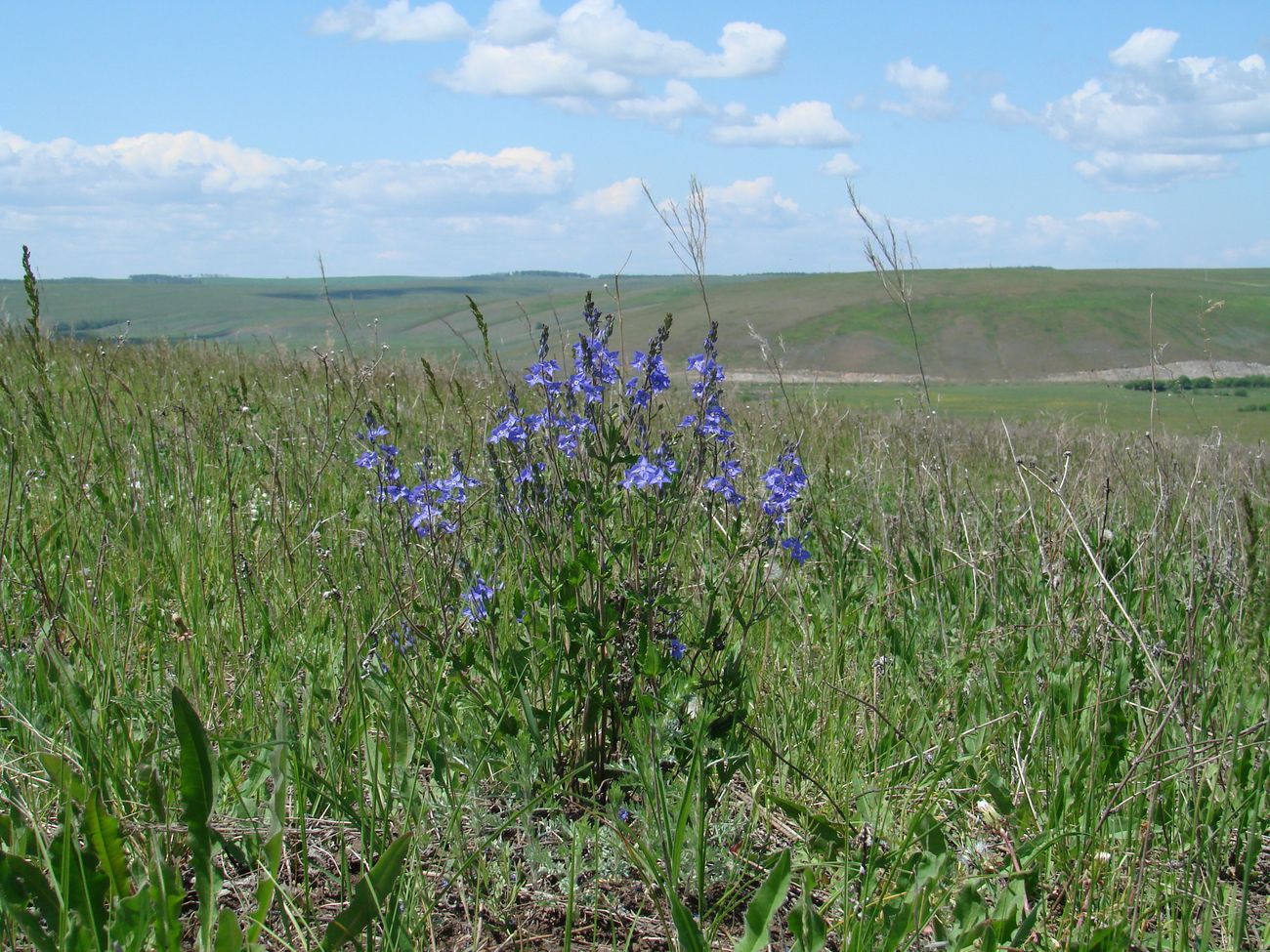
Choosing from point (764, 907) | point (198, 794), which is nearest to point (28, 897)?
point (198, 794)

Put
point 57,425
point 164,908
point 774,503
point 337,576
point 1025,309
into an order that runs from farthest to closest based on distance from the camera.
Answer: point 1025,309
point 57,425
point 337,576
point 774,503
point 164,908

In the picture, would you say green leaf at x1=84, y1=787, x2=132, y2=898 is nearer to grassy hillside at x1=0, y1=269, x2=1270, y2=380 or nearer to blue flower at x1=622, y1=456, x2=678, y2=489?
blue flower at x1=622, y1=456, x2=678, y2=489

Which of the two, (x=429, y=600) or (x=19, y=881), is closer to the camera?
(x=19, y=881)

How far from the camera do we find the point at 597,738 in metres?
2.42

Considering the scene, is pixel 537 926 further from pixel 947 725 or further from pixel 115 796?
pixel 947 725

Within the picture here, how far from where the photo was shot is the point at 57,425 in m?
3.95

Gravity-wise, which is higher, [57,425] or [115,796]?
[57,425]

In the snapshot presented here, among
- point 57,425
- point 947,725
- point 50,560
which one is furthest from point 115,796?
point 57,425

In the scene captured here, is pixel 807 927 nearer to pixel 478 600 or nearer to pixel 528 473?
pixel 478 600

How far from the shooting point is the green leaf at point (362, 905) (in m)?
1.54

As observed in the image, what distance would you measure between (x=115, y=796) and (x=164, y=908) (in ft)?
1.74

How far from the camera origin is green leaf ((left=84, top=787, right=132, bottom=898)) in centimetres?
158

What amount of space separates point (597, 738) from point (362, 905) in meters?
0.93

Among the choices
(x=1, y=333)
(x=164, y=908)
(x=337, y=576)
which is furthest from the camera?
(x=1, y=333)
